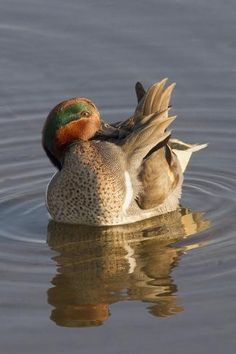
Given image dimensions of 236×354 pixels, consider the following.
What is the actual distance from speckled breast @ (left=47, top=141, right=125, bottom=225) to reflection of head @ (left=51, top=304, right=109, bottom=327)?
5.00 feet

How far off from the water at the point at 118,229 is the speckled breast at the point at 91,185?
0.13 metres

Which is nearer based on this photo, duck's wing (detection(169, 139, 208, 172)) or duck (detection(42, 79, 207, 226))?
duck (detection(42, 79, 207, 226))

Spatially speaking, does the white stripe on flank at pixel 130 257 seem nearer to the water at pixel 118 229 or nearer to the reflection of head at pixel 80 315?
the water at pixel 118 229

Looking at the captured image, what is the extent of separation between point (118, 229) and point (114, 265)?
775 mm

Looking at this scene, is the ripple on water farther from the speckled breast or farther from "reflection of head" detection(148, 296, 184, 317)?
the speckled breast

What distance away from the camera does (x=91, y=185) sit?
9.33 metres

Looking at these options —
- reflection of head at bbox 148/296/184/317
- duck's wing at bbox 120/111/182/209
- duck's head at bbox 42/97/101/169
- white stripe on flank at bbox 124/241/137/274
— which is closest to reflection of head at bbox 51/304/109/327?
reflection of head at bbox 148/296/184/317

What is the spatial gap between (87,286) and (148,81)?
11.4 ft

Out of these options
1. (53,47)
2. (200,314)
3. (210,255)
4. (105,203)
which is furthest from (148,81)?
(200,314)

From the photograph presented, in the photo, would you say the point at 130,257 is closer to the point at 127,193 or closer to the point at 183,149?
the point at 127,193

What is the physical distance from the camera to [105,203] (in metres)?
9.32

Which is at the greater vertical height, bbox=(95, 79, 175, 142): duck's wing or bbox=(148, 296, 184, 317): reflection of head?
bbox=(95, 79, 175, 142): duck's wing

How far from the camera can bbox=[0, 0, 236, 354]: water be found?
24.5ft

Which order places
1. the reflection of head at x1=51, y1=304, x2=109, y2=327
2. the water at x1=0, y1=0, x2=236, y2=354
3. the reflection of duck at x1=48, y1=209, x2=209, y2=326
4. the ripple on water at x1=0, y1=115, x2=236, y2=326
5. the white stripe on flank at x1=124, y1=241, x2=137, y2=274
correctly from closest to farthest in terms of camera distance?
the water at x1=0, y1=0, x2=236, y2=354, the reflection of head at x1=51, y1=304, x2=109, y2=327, the reflection of duck at x1=48, y1=209, x2=209, y2=326, the ripple on water at x1=0, y1=115, x2=236, y2=326, the white stripe on flank at x1=124, y1=241, x2=137, y2=274
